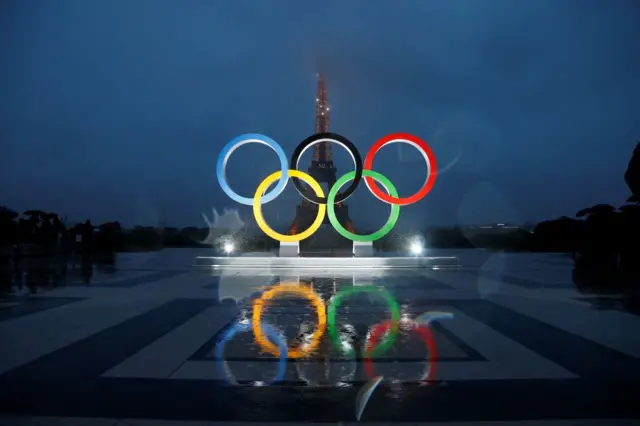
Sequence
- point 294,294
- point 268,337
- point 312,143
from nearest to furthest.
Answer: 1. point 268,337
2. point 294,294
3. point 312,143

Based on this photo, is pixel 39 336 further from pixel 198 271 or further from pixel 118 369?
pixel 198 271

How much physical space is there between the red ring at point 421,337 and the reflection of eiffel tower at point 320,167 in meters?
42.1

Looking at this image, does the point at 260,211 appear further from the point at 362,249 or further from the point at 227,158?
the point at 362,249

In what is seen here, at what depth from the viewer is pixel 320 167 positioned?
55688mm

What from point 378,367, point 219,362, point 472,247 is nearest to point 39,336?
point 219,362

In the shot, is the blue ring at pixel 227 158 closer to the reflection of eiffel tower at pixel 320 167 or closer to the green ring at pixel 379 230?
the green ring at pixel 379 230

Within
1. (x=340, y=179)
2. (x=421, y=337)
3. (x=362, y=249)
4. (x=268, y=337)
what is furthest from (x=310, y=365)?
(x=362, y=249)

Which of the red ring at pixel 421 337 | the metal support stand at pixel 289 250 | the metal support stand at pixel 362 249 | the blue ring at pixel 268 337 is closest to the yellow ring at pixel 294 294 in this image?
the blue ring at pixel 268 337

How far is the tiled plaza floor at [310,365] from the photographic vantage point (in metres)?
5.32

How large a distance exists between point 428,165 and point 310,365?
754 inches

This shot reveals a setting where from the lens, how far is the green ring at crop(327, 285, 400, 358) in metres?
8.20

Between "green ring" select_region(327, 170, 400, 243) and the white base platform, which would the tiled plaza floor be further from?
"green ring" select_region(327, 170, 400, 243)

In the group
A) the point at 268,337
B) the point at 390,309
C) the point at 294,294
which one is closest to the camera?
the point at 268,337

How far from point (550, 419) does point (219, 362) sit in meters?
4.30
